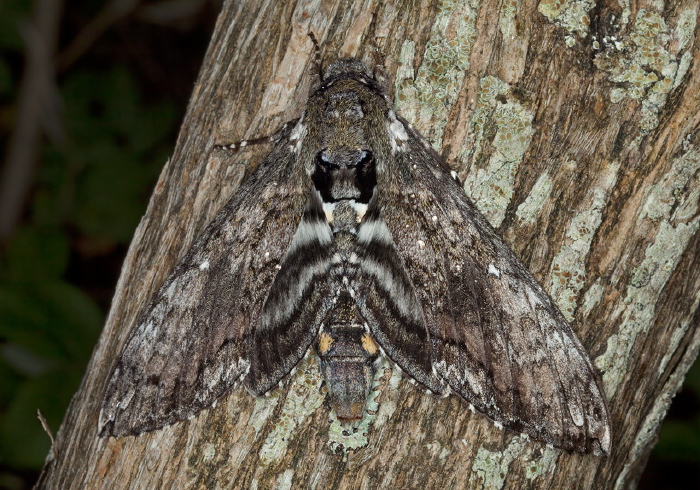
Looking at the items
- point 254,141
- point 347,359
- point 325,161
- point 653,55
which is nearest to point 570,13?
point 653,55

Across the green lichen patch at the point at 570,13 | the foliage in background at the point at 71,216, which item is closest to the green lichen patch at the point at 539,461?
the green lichen patch at the point at 570,13

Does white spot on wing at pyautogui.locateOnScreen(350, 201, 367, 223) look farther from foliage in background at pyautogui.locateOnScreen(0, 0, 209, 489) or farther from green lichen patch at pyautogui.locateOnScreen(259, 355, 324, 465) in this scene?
foliage in background at pyautogui.locateOnScreen(0, 0, 209, 489)

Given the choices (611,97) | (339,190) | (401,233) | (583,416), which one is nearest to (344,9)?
(339,190)

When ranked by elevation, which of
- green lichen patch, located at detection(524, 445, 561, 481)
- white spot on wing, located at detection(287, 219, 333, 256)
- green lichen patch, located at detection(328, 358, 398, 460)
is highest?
white spot on wing, located at detection(287, 219, 333, 256)

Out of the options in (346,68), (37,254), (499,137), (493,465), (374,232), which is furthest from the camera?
(37,254)

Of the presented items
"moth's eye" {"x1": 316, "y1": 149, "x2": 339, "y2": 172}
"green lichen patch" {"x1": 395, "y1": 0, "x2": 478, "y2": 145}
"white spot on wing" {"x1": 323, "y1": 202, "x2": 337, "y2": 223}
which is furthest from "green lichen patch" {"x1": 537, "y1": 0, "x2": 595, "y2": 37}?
"white spot on wing" {"x1": 323, "y1": 202, "x2": 337, "y2": 223}

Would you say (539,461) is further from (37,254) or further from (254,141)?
(37,254)

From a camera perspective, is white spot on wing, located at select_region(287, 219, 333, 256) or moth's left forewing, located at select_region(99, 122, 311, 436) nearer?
moth's left forewing, located at select_region(99, 122, 311, 436)

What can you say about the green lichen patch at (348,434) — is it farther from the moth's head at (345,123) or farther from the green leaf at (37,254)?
the green leaf at (37,254)
